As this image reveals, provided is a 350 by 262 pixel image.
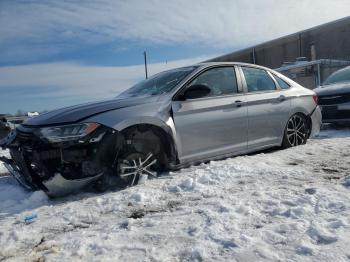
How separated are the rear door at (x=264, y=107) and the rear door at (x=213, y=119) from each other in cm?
18

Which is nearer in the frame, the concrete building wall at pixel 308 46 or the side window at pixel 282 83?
the side window at pixel 282 83

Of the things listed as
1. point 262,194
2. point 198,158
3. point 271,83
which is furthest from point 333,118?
point 262,194

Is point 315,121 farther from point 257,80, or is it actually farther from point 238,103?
point 238,103

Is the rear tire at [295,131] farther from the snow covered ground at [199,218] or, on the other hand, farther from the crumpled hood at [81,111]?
the crumpled hood at [81,111]

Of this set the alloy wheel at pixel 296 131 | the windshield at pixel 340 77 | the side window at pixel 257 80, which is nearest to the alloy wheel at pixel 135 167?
the side window at pixel 257 80

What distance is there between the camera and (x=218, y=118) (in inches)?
193

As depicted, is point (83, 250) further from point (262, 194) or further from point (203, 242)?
point (262, 194)

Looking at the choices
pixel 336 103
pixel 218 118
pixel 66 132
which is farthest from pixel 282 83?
pixel 66 132

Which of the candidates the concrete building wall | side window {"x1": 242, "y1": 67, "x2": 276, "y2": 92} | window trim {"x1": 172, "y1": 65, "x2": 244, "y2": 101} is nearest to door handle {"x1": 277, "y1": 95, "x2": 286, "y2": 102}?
side window {"x1": 242, "y1": 67, "x2": 276, "y2": 92}

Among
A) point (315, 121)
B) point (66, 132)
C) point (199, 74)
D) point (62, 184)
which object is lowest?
point (62, 184)

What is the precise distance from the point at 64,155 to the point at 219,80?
251cm

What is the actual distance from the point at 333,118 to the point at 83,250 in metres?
6.81

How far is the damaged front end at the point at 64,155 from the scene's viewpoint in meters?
3.72

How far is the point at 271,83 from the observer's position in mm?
5922
